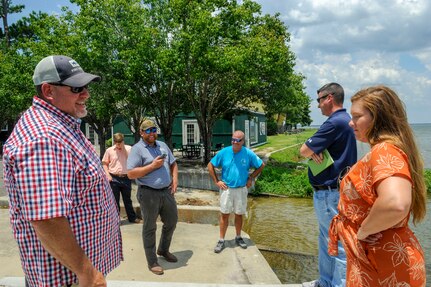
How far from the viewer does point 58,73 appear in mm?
1964

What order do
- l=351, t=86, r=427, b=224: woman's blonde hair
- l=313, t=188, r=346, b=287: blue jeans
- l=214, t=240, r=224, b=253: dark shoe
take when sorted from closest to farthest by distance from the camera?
l=351, t=86, r=427, b=224: woman's blonde hair, l=313, t=188, r=346, b=287: blue jeans, l=214, t=240, r=224, b=253: dark shoe

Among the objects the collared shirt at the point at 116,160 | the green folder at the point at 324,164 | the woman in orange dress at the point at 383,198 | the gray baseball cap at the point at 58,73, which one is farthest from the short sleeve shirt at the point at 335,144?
the collared shirt at the point at 116,160

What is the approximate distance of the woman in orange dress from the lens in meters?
1.91

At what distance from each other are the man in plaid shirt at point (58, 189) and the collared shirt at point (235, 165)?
12.3 ft

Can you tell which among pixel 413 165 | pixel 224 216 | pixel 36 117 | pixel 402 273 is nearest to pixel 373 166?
pixel 413 165

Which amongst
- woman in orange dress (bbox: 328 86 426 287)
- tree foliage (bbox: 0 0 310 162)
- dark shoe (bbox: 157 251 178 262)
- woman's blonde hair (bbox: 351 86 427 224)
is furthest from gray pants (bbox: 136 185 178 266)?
tree foliage (bbox: 0 0 310 162)

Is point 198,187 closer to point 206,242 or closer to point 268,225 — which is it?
point 268,225

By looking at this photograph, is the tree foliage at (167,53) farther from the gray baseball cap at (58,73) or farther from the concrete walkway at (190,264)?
the gray baseball cap at (58,73)

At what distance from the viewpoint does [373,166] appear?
2.01 m

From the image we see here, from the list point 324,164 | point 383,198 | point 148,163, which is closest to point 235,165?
point 148,163

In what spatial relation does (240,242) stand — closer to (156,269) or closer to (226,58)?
(156,269)

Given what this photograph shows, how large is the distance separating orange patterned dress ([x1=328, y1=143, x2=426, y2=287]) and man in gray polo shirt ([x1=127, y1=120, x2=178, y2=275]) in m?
3.16

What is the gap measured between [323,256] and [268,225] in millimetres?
6013

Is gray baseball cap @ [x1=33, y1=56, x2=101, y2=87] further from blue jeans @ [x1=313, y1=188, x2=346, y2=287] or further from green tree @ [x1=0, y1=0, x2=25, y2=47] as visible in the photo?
green tree @ [x1=0, y1=0, x2=25, y2=47]
